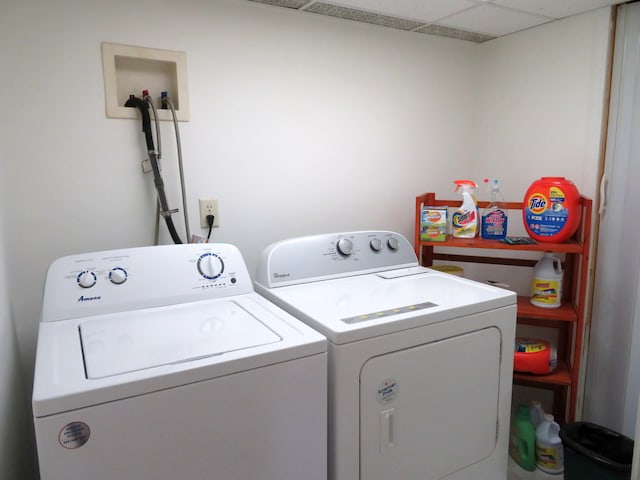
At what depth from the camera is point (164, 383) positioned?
3.14ft

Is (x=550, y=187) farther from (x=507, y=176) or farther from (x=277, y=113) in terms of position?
(x=277, y=113)

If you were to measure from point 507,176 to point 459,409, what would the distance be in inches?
57.0

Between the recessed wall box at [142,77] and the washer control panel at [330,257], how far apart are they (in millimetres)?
667

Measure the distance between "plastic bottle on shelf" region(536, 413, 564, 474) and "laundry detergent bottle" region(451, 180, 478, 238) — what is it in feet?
3.04

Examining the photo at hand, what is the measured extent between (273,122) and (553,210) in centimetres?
125

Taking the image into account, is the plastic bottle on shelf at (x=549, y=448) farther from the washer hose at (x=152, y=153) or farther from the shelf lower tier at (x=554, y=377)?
the washer hose at (x=152, y=153)

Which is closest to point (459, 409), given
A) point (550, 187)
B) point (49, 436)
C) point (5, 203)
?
point (550, 187)

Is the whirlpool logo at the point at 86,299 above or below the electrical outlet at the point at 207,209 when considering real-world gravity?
below

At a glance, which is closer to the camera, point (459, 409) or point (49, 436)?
point (49, 436)

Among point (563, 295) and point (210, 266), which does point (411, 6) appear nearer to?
point (210, 266)

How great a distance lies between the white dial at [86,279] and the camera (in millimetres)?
1354

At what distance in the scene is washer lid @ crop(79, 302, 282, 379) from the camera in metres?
1.02

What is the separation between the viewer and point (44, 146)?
1556 mm

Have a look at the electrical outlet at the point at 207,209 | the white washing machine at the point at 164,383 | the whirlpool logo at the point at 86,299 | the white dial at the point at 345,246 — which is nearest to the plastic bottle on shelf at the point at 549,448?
the white dial at the point at 345,246
